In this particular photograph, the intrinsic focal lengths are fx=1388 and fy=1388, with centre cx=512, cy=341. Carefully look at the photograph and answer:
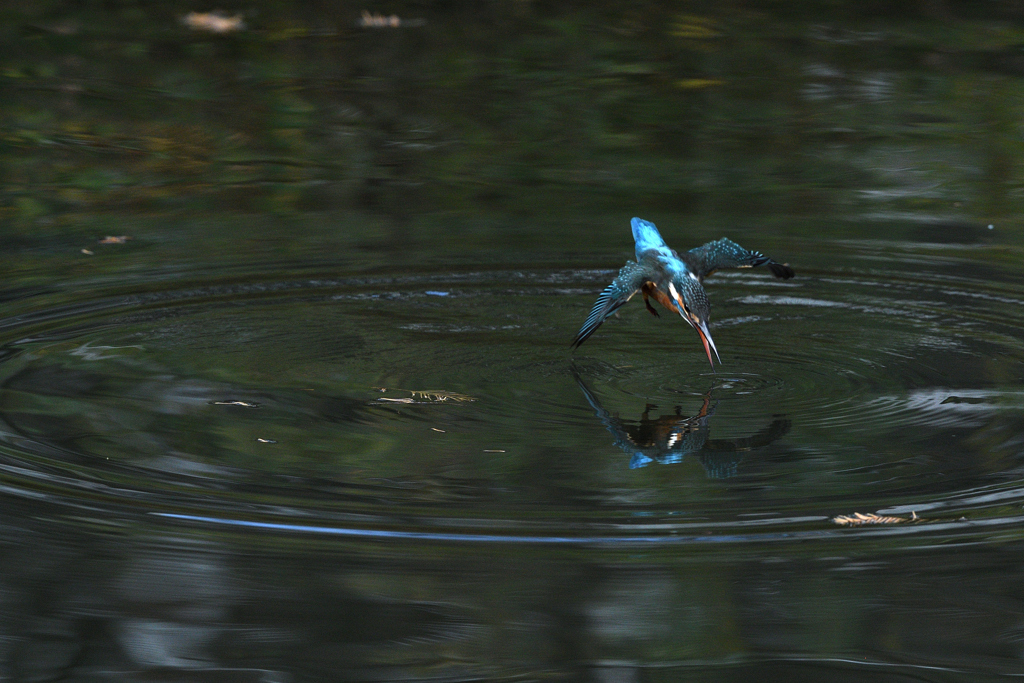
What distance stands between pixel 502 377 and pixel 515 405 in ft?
0.92

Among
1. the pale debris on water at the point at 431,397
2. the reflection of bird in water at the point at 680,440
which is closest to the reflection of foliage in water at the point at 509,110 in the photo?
the pale debris on water at the point at 431,397

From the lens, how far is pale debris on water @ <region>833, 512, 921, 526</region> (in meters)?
3.15

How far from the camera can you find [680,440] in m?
3.86

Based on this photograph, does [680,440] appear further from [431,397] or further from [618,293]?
[431,397]

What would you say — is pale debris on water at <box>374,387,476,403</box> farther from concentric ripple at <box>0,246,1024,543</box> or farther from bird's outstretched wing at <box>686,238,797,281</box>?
bird's outstretched wing at <box>686,238,797,281</box>

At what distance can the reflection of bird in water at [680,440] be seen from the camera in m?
3.67

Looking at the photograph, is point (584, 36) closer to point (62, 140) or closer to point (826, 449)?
point (62, 140)

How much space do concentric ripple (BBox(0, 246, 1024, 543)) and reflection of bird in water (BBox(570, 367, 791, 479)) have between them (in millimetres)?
10

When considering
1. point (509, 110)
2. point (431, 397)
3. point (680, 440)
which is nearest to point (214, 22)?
point (509, 110)

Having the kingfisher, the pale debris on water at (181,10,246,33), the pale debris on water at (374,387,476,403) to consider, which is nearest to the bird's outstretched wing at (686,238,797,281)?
the kingfisher

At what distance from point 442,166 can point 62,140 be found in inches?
89.0

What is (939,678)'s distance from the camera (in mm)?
2549

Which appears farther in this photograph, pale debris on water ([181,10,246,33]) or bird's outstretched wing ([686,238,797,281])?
pale debris on water ([181,10,246,33])

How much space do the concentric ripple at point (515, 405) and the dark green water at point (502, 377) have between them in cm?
2
